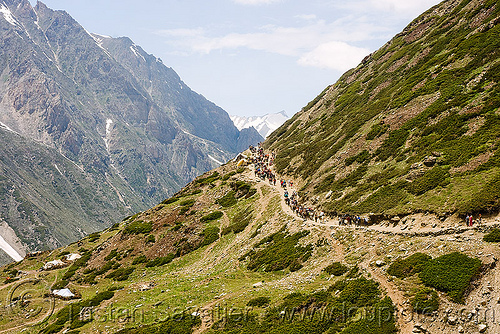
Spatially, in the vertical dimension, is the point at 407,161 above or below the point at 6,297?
below

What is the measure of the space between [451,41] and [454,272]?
2612 inches

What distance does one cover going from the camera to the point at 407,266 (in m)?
26.9

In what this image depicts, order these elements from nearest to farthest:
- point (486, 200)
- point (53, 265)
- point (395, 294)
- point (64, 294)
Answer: point (395, 294) → point (486, 200) → point (64, 294) → point (53, 265)

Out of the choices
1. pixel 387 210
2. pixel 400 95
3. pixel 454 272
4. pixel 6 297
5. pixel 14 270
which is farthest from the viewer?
pixel 14 270

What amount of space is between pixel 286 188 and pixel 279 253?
107ft

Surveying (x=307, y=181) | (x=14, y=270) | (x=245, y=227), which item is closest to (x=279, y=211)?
(x=245, y=227)

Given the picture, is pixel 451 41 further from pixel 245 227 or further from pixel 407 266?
pixel 407 266

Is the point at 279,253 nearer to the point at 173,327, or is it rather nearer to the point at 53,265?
the point at 173,327

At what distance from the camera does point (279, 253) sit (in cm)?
4481

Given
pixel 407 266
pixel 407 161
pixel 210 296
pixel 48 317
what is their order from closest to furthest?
pixel 407 266
pixel 210 296
pixel 48 317
pixel 407 161

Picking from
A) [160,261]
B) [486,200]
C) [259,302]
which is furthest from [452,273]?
[160,261]

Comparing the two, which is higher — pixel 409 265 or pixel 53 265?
pixel 53 265

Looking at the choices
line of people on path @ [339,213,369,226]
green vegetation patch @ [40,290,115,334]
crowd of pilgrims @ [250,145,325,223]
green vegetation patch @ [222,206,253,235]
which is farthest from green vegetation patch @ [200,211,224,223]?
line of people on path @ [339,213,369,226]

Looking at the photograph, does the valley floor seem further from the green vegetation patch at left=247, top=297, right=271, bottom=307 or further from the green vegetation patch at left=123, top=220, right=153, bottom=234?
the green vegetation patch at left=123, top=220, right=153, bottom=234
